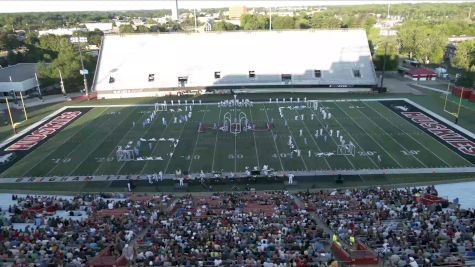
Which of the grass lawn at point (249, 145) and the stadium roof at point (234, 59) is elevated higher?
the stadium roof at point (234, 59)

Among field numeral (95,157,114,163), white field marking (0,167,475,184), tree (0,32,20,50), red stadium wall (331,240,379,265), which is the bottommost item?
white field marking (0,167,475,184)

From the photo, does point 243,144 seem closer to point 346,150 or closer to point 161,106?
point 346,150

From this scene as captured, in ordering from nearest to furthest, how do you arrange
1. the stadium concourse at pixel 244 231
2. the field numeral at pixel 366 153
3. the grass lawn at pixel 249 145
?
1. the stadium concourse at pixel 244 231
2. the grass lawn at pixel 249 145
3. the field numeral at pixel 366 153

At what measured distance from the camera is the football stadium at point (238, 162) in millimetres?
13914

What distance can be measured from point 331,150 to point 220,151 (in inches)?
322

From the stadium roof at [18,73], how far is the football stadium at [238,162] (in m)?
8.23

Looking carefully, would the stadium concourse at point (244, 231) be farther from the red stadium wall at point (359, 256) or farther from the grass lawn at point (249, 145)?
the grass lawn at point (249, 145)

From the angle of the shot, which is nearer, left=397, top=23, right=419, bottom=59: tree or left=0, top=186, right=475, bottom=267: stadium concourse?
left=0, top=186, right=475, bottom=267: stadium concourse

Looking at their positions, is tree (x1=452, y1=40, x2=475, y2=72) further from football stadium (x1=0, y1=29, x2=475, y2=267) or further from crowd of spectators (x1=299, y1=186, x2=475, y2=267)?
crowd of spectators (x1=299, y1=186, x2=475, y2=267)

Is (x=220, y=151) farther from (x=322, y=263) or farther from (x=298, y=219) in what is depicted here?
(x=322, y=263)

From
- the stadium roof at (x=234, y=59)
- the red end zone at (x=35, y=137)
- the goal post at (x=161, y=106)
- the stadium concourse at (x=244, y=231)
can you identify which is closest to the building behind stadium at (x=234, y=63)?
the stadium roof at (x=234, y=59)

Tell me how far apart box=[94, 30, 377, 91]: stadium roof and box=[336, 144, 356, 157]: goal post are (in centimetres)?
2157

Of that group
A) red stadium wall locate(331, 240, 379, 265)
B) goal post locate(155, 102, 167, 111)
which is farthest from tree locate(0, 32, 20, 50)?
red stadium wall locate(331, 240, 379, 265)

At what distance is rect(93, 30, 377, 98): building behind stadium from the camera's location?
50.5 metres
